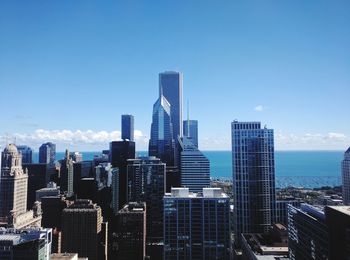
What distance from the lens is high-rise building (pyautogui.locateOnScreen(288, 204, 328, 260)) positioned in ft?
104

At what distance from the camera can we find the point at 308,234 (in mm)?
35688

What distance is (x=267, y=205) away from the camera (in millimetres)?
72750

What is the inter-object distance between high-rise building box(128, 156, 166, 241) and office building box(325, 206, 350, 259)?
52291 millimetres

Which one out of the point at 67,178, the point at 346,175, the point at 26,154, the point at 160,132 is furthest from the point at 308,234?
the point at 26,154

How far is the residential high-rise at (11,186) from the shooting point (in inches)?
2948

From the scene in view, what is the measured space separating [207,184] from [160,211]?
19.2 meters

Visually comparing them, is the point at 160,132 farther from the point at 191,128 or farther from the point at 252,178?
the point at 252,178

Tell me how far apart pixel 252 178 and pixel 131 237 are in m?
29.4

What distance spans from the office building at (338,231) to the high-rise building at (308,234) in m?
1.11

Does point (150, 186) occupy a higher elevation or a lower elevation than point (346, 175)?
lower

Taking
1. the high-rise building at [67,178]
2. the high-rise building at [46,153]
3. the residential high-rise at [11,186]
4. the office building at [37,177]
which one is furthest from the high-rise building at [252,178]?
the high-rise building at [46,153]

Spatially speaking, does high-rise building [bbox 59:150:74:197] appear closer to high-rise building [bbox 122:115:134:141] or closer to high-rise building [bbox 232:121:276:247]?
high-rise building [bbox 122:115:134:141]

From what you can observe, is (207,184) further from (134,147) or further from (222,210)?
(222,210)

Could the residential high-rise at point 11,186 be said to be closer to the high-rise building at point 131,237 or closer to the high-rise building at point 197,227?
the high-rise building at point 131,237
